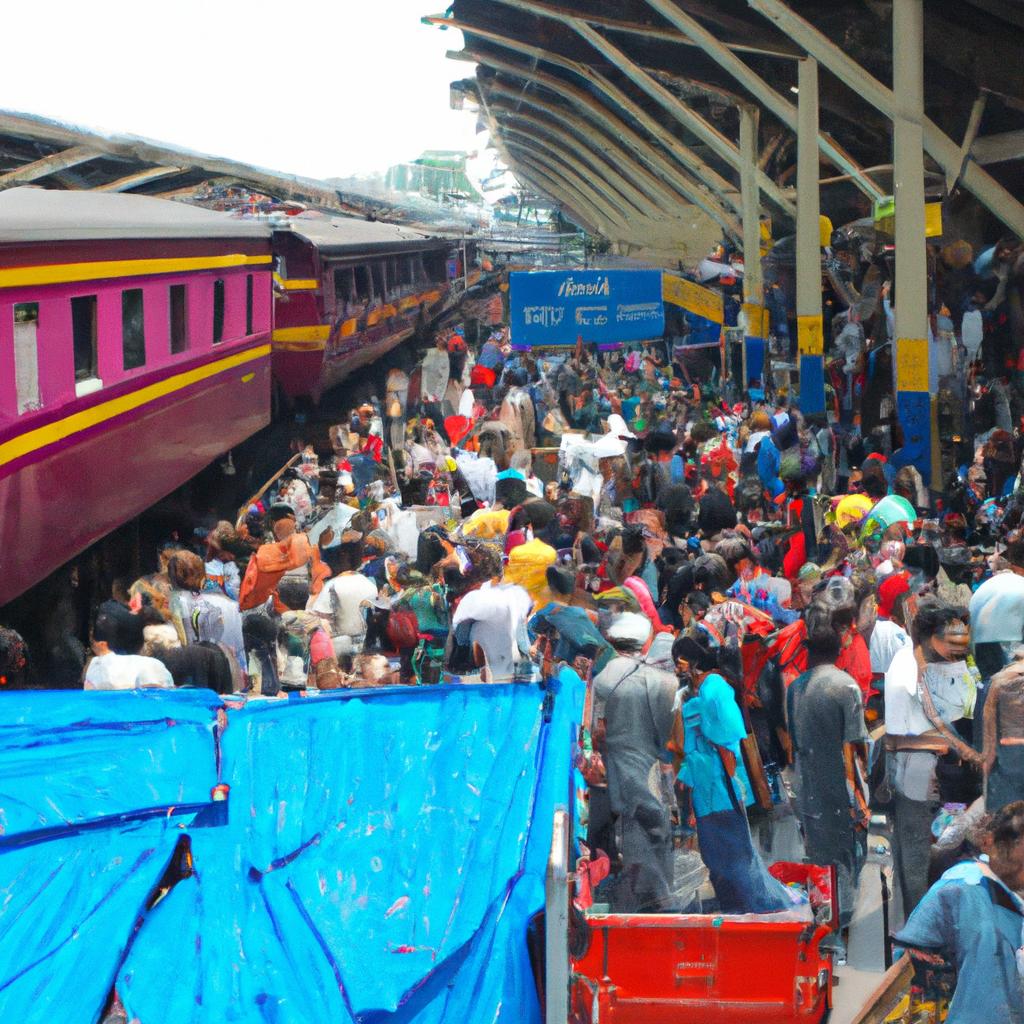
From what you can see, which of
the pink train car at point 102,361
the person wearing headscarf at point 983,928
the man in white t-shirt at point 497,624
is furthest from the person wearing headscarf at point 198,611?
the person wearing headscarf at point 983,928

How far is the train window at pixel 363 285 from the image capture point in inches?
960

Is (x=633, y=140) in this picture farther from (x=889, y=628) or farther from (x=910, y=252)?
(x=889, y=628)

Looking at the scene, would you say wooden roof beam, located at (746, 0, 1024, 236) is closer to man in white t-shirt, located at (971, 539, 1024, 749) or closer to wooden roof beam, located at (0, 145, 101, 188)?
man in white t-shirt, located at (971, 539, 1024, 749)

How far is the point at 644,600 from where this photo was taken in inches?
323

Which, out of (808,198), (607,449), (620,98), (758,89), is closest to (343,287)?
(758,89)

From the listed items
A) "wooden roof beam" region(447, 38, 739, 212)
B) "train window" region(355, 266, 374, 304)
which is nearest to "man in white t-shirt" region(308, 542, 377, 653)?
"train window" region(355, 266, 374, 304)

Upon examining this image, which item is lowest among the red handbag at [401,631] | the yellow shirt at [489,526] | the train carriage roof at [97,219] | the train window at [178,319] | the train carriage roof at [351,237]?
the red handbag at [401,631]

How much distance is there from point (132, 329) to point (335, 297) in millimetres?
9751

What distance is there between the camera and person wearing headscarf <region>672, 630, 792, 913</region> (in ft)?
21.2

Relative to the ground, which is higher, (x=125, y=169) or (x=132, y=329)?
(x=125, y=169)

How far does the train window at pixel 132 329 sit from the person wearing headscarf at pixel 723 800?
6.88 meters

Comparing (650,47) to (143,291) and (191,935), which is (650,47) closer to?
(143,291)

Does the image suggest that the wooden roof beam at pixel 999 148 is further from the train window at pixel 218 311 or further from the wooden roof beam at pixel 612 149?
the wooden roof beam at pixel 612 149

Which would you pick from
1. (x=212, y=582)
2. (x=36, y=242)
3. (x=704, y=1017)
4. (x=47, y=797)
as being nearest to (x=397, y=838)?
(x=47, y=797)
